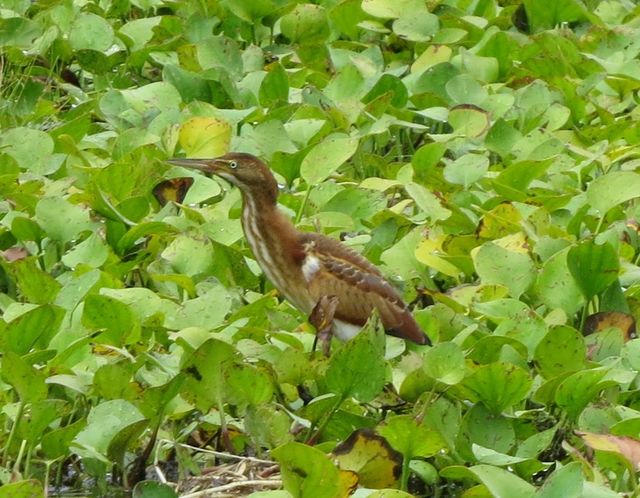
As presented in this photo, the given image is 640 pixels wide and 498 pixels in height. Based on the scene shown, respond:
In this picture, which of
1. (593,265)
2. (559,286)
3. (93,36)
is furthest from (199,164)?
(93,36)

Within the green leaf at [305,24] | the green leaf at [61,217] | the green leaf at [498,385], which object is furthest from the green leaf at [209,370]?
the green leaf at [305,24]

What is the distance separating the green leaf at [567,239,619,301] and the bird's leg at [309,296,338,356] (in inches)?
26.8

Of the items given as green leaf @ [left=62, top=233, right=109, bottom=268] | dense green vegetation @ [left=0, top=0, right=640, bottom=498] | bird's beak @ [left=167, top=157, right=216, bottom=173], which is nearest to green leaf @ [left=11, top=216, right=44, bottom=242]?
dense green vegetation @ [left=0, top=0, right=640, bottom=498]

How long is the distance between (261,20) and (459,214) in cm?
218

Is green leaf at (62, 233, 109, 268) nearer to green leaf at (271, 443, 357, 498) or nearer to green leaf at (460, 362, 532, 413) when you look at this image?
green leaf at (460, 362, 532, 413)

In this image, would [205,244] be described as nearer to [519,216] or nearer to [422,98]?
[519,216]

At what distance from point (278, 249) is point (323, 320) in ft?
1.68

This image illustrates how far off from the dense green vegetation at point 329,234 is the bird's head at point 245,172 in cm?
15

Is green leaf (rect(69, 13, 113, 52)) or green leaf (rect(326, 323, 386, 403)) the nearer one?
green leaf (rect(326, 323, 386, 403))

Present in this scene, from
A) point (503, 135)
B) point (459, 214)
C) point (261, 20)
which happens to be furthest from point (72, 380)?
point (261, 20)

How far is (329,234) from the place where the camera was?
5723 mm

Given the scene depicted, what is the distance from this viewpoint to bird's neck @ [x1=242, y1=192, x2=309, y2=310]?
5230mm

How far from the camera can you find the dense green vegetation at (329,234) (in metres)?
4.30

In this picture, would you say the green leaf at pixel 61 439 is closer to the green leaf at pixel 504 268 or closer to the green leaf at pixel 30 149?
the green leaf at pixel 504 268
